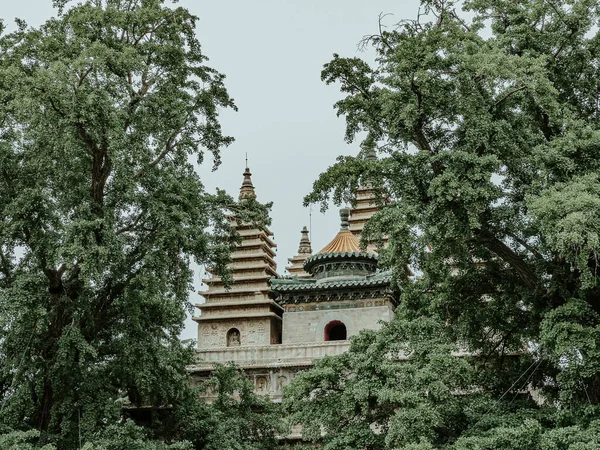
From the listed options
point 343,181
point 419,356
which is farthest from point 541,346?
point 343,181

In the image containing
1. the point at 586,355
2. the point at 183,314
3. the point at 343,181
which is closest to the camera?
the point at 586,355

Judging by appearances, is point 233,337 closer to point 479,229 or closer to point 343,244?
point 343,244

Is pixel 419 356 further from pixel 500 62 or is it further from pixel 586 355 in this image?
pixel 500 62

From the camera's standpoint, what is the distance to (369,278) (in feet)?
89.5

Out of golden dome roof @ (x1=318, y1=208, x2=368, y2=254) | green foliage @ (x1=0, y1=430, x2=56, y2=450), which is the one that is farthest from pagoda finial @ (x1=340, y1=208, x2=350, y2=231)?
green foliage @ (x1=0, y1=430, x2=56, y2=450)

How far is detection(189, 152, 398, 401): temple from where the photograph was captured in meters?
25.0

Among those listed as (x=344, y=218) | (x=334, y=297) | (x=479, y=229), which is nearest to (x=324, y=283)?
(x=334, y=297)

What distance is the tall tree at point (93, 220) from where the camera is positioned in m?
14.6

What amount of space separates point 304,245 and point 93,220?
76.6 feet

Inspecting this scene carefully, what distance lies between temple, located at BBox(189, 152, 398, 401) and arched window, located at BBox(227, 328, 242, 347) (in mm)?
11

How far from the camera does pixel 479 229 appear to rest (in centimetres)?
1476

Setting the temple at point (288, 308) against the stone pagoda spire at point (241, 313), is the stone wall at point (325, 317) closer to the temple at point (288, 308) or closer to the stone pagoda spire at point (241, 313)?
the temple at point (288, 308)

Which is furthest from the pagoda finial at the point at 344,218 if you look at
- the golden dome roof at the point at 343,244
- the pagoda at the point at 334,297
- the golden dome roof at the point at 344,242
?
the pagoda at the point at 334,297

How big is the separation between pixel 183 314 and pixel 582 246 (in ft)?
25.9
